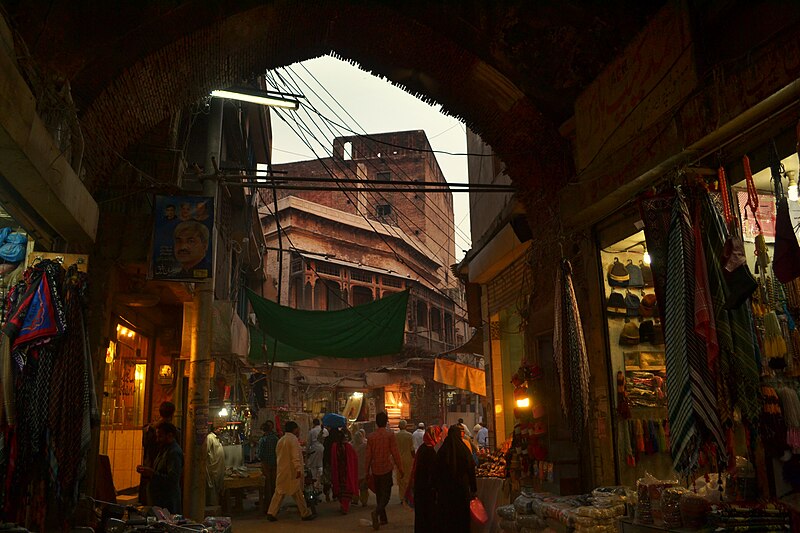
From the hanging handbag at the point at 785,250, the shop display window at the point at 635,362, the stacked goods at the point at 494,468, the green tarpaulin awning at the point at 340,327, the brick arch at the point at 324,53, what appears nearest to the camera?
the hanging handbag at the point at 785,250

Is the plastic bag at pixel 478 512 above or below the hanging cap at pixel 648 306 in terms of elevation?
below

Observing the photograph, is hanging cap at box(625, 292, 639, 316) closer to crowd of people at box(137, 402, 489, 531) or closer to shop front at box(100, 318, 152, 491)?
crowd of people at box(137, 402, 489, 531)

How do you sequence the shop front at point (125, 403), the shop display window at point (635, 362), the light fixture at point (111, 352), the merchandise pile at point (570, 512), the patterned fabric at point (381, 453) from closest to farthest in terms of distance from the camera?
the merchandise pile at point (570, 512)
the shop display window at point (635, 362)
the light fixture at point (111, 352)
the shop front at point (125, 403)
the patterned fabric at point (381, 453)

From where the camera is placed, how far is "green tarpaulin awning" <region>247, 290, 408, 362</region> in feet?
41.3

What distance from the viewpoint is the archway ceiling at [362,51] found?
22.0 ft

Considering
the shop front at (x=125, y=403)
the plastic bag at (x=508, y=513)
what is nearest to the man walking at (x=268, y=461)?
the shop front at (x=125, y=403)

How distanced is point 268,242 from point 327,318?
18.8m

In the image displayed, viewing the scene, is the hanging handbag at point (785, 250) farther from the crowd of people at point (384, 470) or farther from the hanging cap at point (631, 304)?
the crowd of people at point (384, 470)

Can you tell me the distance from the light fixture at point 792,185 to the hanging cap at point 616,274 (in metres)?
2.05

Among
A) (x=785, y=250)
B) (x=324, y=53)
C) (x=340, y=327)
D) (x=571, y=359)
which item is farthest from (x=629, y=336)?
(x=340, y=327)

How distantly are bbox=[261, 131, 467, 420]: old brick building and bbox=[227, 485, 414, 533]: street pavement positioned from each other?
11115 millimetres

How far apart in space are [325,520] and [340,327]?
3.73 metres

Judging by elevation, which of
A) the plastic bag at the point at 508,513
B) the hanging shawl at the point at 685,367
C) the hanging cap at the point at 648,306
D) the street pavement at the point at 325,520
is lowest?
the street pavement at the point at 325,520

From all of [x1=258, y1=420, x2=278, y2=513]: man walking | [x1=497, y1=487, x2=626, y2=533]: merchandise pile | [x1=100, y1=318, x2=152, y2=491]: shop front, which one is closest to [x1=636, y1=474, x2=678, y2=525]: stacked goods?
[x1=497, y1=487, x2=626, y2=533]: merchandise pile
